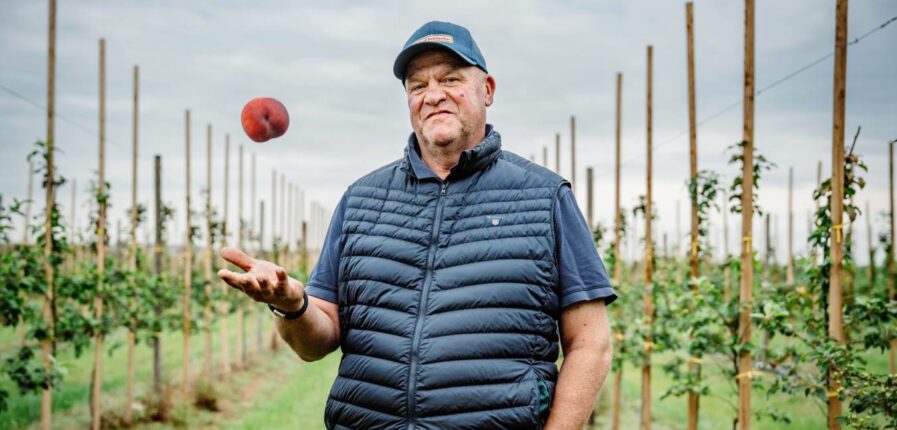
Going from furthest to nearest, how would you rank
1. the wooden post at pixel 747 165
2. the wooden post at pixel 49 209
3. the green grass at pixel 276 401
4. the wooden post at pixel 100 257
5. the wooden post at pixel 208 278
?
the wooden post at pixel 208 278 → the green grass at pixel 276 401 → the wooden post at pixel 100 257 → the wooden post at pixel 49 209 → the wooden post at pixel 747 165

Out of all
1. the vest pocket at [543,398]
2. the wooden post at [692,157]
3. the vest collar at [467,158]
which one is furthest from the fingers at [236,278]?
the wooden post at [692,157]

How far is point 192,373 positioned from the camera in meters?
12.5

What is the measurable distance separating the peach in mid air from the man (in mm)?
337

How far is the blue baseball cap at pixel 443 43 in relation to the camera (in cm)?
195

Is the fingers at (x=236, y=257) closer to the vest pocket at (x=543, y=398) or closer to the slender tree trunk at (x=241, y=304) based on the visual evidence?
the vest pocket at (x=543, y=398)

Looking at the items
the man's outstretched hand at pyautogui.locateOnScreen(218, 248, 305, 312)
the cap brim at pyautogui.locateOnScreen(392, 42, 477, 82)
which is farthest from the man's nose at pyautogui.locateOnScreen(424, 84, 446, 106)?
the man's outstretched hand at pyautogui.locateOnScreen(218, 248, 305, 312)

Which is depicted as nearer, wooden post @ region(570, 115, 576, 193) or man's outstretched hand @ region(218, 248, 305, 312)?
man's outstretched hand @ region(218, 248, 305, 312)

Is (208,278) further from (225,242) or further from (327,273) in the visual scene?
(327,273)

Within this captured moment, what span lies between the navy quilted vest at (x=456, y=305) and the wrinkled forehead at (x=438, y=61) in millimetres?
236

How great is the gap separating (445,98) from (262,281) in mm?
736

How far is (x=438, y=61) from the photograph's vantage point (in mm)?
2010

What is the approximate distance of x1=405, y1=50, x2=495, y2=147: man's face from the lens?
1996 millimetres

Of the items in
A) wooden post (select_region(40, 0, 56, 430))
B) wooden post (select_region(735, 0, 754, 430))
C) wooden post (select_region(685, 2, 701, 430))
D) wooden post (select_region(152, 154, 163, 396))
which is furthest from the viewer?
wooden post (select_region(152, 154, 163, 396))

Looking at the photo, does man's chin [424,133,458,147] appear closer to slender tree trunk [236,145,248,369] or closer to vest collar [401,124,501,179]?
vest collar [401,124,501,179]
